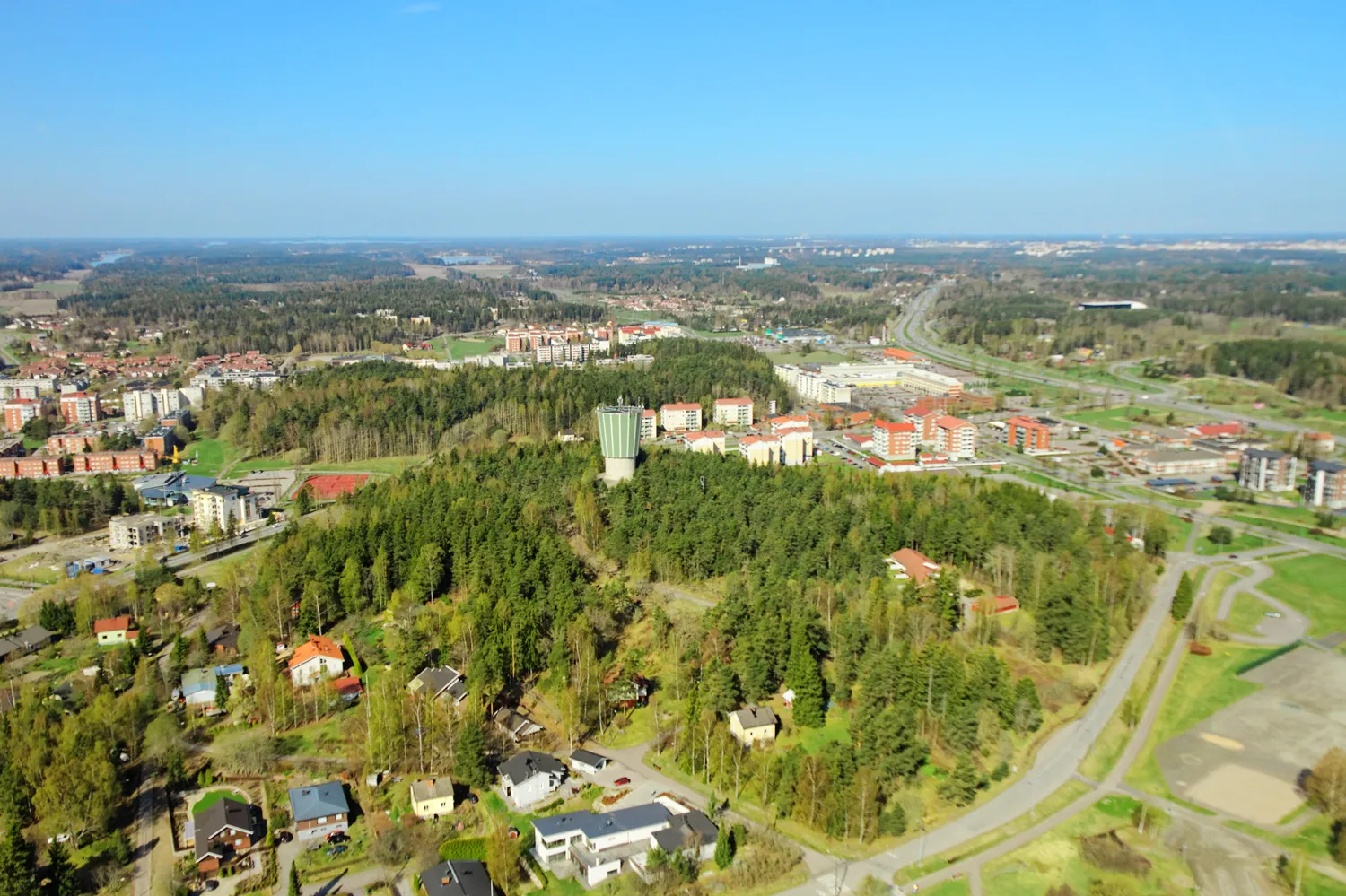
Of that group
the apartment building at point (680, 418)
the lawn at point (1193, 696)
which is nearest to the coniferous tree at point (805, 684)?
the lawn at point (1193, 696)

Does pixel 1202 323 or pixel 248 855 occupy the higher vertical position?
pixel 1202 323

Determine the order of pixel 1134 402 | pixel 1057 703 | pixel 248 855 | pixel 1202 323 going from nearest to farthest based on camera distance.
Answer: pixel 248 855
pixel 1057 703
pixel 1134 402
pixel 1202 323

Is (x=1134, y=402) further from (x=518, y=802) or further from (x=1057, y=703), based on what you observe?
(x=518, y=802)

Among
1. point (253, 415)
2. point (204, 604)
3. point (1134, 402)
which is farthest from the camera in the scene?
point (1134, 402)

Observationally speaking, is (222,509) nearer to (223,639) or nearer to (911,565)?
(223,639)

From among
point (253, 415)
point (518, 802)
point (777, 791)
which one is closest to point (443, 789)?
point (518, 802)

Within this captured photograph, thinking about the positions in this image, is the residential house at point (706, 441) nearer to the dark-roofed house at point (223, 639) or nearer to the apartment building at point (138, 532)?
the apartment building at point (138, 532)

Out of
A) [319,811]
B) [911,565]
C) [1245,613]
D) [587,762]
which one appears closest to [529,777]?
[587,762]
